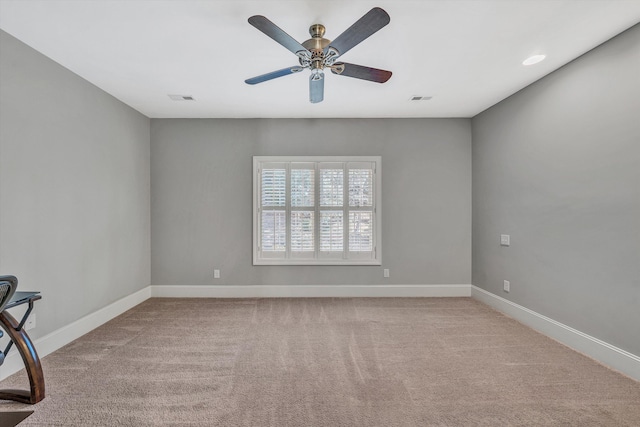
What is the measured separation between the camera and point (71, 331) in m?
2.92

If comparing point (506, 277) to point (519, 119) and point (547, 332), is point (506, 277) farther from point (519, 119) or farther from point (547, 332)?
point (519, 119)

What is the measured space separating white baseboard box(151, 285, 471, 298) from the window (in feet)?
1.32

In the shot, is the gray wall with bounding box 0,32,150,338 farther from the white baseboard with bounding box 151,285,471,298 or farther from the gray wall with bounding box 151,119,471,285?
the white baseboard with bounding box 151,285,471,298

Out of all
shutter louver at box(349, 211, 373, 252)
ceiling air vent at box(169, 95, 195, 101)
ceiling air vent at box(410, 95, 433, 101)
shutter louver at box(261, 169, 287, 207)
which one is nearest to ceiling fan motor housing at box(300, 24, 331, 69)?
ceiling air vent at box(410, 95, 433, 101)

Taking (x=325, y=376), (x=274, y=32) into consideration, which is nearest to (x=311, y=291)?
(x=325, y=376)

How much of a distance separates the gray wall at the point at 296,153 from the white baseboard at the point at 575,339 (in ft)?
2.80

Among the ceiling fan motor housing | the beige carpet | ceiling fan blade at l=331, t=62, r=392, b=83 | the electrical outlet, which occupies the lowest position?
the beige carpet

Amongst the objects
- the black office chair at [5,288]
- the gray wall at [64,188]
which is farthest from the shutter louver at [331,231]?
the black office chair at [5,288]

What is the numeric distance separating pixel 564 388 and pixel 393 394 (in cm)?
127

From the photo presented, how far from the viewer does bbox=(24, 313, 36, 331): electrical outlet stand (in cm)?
247

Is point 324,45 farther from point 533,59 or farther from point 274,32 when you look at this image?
point 533,59

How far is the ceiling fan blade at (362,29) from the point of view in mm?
1669

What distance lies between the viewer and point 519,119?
3.41 meters

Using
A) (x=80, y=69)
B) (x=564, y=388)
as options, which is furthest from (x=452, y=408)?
(x=80, y=69)
